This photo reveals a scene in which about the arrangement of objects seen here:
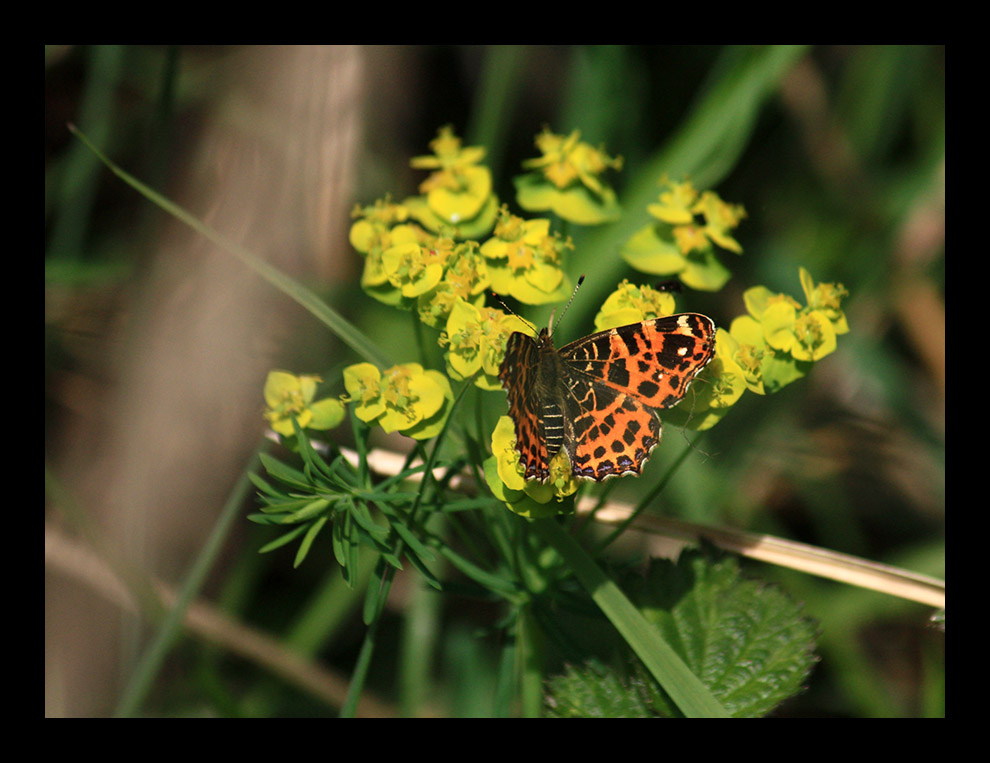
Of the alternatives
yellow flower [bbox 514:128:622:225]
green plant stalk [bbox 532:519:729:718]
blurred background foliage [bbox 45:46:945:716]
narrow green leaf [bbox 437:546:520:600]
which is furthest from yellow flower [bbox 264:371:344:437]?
yellow flower [bbox 514:128:622:225]

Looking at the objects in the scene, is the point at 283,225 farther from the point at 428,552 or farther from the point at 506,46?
the point at 428,552

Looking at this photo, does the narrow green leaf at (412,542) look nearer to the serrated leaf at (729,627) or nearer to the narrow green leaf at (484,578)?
the narrow green leaf at (484,578)

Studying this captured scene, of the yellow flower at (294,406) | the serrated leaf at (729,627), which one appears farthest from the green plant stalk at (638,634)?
the yellow flower at (294,406)

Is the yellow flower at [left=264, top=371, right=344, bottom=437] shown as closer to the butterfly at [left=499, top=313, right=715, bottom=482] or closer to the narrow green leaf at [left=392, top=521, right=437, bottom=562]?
the narrow green leaf at [left=392, top=521, right=437, bottom=562]

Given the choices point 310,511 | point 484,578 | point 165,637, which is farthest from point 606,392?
point 165,637

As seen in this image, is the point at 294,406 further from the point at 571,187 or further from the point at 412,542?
the point at 571,187

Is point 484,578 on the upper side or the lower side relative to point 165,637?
upper

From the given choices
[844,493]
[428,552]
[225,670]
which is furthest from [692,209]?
[225,670]
